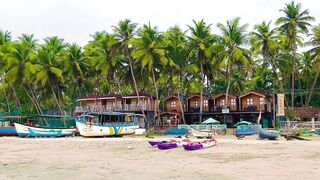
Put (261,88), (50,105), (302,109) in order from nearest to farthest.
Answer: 1. (302,109)
2. (261,88)
3. (50,105)

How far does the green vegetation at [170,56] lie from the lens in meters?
49.0

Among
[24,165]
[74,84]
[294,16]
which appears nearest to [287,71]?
→ [294,16]

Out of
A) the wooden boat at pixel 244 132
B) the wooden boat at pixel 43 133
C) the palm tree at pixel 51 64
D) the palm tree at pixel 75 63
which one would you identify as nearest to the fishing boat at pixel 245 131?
the wooden boat at pixel 244 132

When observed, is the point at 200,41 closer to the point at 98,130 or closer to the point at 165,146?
the point at 98,130

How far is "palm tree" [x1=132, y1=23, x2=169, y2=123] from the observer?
48.7 m

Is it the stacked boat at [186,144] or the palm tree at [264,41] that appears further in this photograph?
the palm tree at [264,41]

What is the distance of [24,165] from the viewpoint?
62.6 ft

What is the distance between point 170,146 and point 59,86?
3535cm

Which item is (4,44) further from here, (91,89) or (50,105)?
(50,105)

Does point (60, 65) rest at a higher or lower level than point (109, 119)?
higher

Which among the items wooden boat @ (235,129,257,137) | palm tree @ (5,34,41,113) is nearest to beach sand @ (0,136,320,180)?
wooden boat @ (235,129,257,137)

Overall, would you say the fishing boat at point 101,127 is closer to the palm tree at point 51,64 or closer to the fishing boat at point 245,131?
the palm tree at point 51,64

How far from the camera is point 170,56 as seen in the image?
5016 centimetres

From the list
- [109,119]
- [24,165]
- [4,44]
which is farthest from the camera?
[4,44]
